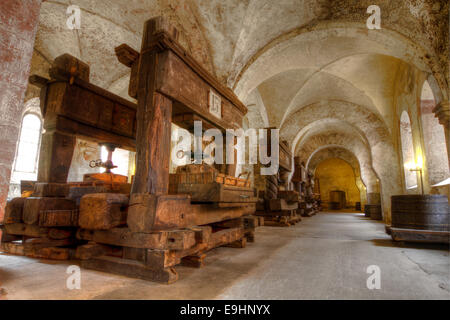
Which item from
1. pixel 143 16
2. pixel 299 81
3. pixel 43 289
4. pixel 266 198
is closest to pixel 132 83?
pixel 43 289

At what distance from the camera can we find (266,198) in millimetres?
8555

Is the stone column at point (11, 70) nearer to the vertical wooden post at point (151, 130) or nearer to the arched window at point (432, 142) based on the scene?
the vertical wooden post at point (151, 130)

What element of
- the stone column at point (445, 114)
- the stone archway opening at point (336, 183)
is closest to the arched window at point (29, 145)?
the stone column at point (445, 114)

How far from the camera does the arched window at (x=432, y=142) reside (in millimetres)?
6601

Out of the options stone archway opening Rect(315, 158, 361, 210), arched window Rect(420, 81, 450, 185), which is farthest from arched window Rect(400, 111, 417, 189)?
stone archway opening Rect(315, 158, 361, 210)

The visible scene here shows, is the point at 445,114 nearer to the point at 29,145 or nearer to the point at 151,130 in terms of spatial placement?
the point at 151,130

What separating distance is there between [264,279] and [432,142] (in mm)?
7321

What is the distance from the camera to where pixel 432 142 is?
6840mm

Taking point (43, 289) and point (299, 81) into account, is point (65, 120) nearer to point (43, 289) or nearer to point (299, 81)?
point (43, 289)

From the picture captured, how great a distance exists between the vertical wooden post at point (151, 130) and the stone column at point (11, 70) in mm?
1118

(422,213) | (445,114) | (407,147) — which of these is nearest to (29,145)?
(422,213)

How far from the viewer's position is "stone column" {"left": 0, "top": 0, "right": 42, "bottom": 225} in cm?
169
